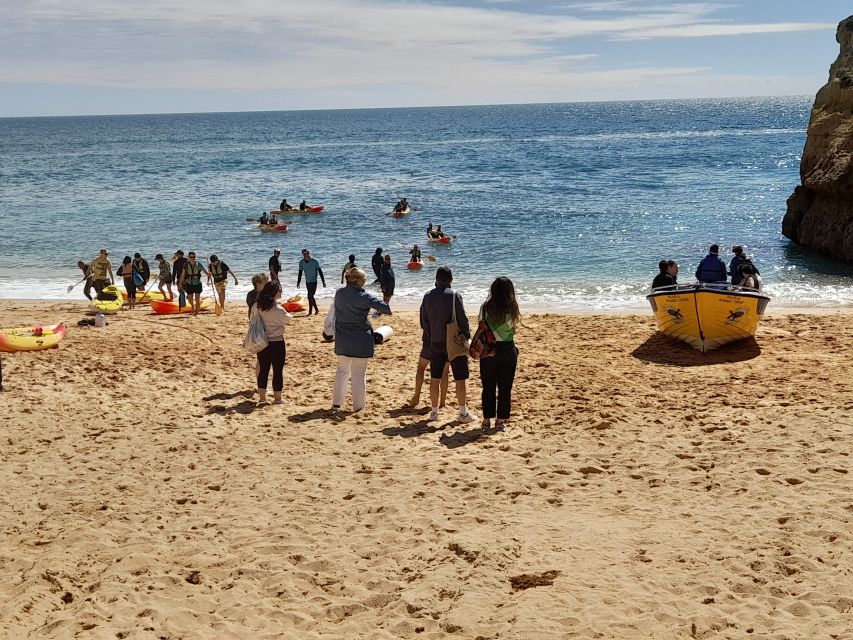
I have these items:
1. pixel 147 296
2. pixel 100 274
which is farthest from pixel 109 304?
pixel 147 296

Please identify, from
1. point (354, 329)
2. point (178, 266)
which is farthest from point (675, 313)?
point (178, 266)

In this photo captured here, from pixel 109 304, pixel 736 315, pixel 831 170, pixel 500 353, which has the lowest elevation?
pixel 109 304

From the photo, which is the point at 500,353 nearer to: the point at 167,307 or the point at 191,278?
the point at 191,278

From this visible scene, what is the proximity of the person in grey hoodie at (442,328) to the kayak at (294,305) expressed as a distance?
27.6 ft

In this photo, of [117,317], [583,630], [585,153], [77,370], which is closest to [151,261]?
[117,317]

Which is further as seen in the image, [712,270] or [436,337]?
[712,270]

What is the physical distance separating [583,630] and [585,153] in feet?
229

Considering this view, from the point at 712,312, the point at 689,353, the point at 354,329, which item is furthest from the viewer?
the point at 689,353

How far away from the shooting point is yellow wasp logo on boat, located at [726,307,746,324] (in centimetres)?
1220

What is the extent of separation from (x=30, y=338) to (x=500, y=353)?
8041 mm

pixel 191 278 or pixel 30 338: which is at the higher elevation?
pixel 191 278

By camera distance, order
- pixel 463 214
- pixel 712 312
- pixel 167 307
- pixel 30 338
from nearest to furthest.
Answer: pixel 712 312
pixel 30 338
pixel 167 307
pixel 463 214

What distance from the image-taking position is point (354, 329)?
9047mm

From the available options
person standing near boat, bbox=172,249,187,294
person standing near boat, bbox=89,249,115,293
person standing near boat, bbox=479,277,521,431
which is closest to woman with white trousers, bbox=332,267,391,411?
person standing near boat, bbox=479,277,521,431
